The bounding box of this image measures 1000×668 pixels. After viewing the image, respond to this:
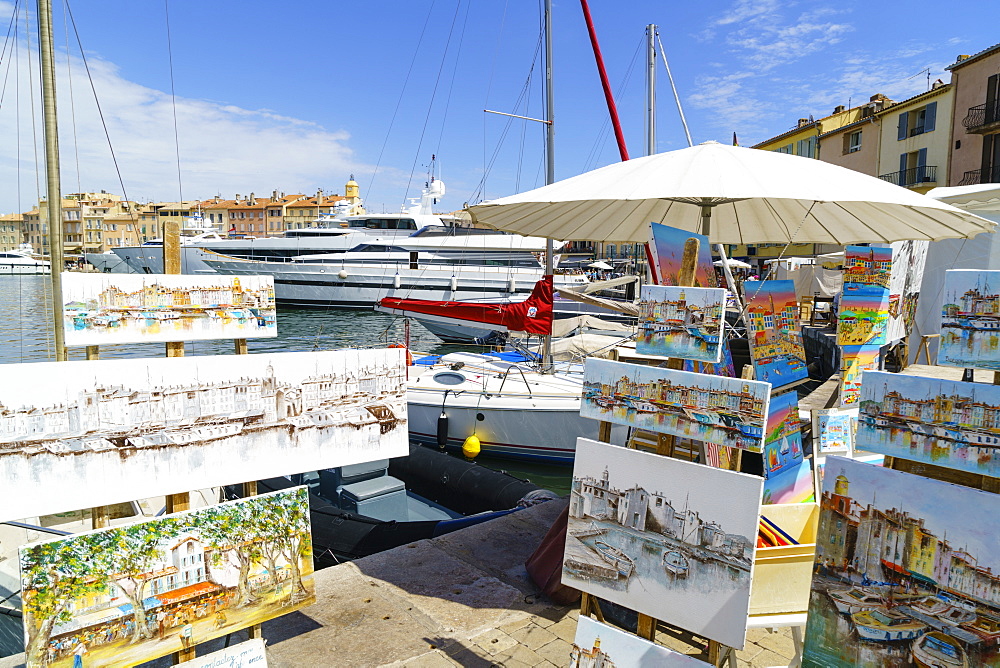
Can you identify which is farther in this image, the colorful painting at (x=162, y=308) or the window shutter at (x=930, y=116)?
the window shutter at (x=930, y=116)

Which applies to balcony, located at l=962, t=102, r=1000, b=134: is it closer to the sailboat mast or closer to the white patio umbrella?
the white patio umbrella

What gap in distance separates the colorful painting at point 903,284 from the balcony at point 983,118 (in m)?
24.2

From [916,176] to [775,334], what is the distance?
2999cm

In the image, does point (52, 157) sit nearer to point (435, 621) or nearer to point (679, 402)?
point (435, 621)

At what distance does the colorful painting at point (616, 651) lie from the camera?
7.88ft

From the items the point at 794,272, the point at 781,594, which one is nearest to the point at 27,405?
the point at 781,594

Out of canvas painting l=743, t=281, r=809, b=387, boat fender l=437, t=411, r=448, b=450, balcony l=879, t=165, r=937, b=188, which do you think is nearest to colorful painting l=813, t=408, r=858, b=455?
canvas painting l=743, t=281, r=809, b=387

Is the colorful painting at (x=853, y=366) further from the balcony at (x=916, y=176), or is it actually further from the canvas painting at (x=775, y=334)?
the balcony at (x=916, y=176)

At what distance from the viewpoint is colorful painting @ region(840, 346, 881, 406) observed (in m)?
4.23

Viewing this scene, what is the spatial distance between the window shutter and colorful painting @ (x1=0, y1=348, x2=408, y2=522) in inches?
1271

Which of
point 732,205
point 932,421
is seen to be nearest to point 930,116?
point 732,205

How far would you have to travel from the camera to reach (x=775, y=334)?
4.09 m

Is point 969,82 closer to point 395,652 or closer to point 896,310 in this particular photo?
point 896,310

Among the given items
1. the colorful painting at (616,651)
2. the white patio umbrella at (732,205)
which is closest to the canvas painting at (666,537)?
the colorful painting at (616,651)
